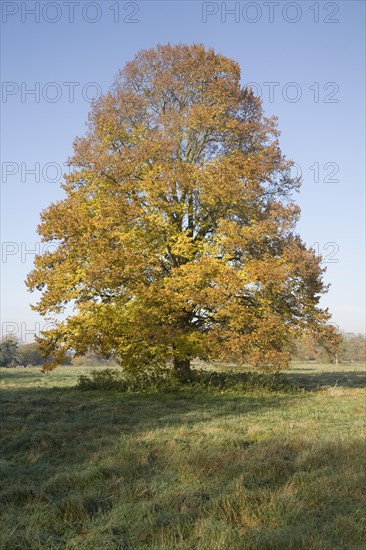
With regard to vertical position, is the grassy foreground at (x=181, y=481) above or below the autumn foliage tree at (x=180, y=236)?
below

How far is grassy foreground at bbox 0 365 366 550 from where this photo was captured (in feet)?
16.8

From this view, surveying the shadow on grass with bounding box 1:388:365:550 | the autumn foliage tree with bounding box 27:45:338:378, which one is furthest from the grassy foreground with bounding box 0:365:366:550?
the autumn foliage tree with bounding box 27:45:338:378

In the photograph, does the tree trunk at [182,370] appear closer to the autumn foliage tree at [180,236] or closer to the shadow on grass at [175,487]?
the autumn foliage tree at [180,236]

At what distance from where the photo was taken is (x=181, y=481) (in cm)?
701

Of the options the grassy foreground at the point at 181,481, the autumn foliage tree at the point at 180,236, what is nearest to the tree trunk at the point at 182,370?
the autumn foliage tree at the point at 180,236

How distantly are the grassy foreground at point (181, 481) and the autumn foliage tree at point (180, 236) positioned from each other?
5.47 metres

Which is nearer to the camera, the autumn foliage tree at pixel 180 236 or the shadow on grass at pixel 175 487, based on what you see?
the shadow on grass at pixel 175 487

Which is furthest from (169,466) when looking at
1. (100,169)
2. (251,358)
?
(100,169)

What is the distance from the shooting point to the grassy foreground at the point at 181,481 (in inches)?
201

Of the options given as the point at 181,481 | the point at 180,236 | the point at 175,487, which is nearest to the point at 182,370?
the point at 180,236

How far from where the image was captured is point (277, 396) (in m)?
18.4

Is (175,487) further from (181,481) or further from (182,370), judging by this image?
(182,370)

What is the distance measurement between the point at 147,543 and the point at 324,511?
220 centimetres

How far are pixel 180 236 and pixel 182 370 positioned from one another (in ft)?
18.4
